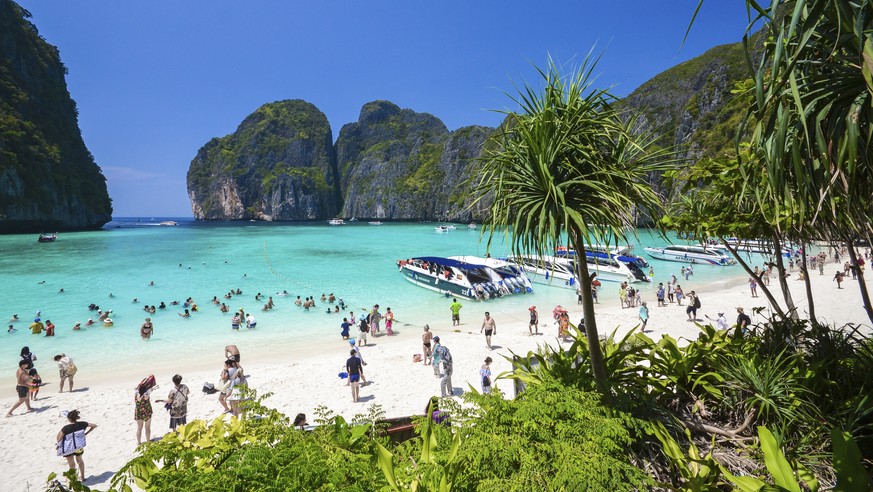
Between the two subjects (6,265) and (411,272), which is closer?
(411,272)

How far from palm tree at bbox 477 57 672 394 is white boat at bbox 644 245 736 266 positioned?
132ft

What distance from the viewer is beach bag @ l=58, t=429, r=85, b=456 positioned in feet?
23.3

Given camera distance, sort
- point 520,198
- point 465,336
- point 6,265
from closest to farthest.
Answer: point 520,198
point 465,336
point 6,265

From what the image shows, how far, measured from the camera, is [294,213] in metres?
182

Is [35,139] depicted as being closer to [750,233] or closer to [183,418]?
[183,418]

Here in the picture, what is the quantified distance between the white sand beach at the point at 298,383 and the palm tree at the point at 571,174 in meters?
3.76

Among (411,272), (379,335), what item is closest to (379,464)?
(379,335)

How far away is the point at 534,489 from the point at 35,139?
123 metres

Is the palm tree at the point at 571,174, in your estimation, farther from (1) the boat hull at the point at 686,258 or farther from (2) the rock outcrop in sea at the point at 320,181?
(2) the rock outcrop in sea at the point at 320,181

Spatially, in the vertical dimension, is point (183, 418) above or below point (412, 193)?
below

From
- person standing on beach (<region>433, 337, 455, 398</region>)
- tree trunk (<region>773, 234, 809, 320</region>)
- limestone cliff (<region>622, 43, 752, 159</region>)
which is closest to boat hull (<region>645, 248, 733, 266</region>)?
limestone cliff (<region>622, 43, 752, 159</region>)

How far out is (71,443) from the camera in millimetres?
7203

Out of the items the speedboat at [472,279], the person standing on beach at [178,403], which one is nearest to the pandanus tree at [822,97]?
the person standing on beach at [178,403]

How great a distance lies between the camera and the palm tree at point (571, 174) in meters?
3.81
